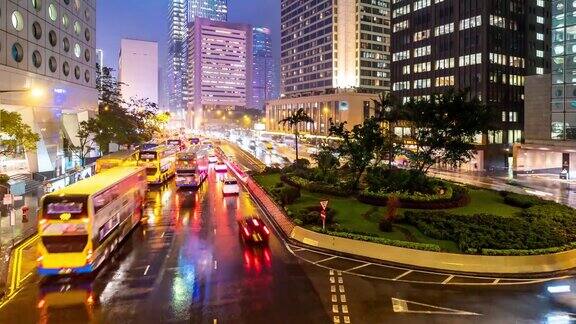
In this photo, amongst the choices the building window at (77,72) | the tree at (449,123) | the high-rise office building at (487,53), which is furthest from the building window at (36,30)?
the high-rise office building at (487,53)

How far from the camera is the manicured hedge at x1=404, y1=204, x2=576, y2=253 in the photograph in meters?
26.4

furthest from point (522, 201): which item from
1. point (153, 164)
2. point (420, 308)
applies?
point (153, 164)

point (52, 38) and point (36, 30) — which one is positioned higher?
point (52, 38)

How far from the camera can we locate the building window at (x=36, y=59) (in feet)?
187

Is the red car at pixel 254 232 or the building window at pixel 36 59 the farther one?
the building window at pixel 36 59

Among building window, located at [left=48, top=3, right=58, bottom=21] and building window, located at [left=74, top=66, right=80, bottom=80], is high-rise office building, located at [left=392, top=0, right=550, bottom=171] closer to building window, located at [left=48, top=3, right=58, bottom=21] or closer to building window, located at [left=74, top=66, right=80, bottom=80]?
building window, located at [left=74, top=66, right=80, bottom=80]

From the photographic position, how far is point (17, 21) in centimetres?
5216

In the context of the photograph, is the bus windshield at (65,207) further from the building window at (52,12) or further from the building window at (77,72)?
the building window at (77,72)

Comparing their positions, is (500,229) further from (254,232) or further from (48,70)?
(48,70)

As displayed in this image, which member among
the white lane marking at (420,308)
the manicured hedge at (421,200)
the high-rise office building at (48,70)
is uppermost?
the high-rise office building at (48,70)

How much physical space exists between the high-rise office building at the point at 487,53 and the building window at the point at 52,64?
72391mm

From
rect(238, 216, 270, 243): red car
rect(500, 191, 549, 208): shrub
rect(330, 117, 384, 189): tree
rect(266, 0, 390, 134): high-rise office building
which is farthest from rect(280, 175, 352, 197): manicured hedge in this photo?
rect(266, 0, 390, 134): high-rise office building

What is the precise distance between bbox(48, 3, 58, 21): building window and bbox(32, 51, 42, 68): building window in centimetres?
723

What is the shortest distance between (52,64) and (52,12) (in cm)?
712
